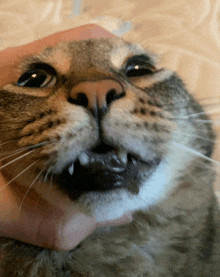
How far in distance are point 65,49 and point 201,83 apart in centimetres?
35

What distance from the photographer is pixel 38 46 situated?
2.65 ft

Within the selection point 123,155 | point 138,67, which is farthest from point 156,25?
point 123,155

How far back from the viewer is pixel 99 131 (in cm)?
46

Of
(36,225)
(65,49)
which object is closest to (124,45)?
(65,49)

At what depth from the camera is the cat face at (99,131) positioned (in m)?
0.47

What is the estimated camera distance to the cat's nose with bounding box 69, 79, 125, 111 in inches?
18.7

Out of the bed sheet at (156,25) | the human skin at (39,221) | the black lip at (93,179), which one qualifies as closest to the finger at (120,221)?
the human skin at (39,221)

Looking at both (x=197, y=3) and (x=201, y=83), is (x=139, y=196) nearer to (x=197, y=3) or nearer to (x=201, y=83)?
(x=201, y=83)

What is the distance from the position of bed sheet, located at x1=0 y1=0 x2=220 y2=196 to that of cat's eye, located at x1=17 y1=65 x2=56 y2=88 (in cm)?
28

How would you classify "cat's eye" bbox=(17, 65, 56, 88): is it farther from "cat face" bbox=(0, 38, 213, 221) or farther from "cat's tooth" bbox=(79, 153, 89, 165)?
"cat's tooth" bbox=(79, 153, 89, 165)

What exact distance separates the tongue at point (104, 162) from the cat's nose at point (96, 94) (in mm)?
72

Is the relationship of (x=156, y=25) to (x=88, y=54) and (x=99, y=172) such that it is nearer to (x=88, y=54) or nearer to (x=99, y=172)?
(x=88, y=54)

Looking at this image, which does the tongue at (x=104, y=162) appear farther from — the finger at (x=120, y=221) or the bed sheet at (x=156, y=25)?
the bed sheet at (x=156, y=25)

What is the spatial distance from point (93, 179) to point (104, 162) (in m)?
0.04
